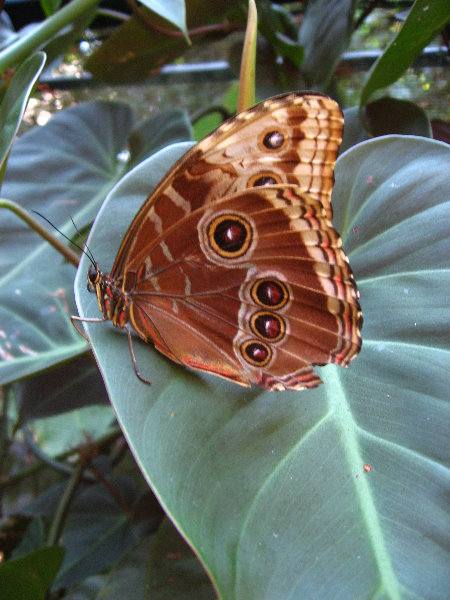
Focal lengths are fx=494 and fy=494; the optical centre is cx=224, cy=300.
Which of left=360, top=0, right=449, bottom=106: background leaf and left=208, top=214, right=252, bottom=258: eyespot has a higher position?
left=360, top=0, right=449, bottom=106: background leaf

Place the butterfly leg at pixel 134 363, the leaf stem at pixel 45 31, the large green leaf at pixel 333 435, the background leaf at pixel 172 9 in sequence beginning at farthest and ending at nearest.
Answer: the leaf stem at pixel 45 31, the background leaf at pixel 172 9, the butterfly leg at pixel 134 363, the large green leaf at pixel 333 435

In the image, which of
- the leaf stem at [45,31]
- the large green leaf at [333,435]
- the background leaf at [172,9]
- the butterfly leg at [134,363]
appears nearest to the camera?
the large green leaf at [333,435]

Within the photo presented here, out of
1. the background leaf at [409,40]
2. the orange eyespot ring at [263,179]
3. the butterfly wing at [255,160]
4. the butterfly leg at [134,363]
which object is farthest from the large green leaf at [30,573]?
the background leaf at [409,40]

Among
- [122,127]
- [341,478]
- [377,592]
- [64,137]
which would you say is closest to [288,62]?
[122,127]

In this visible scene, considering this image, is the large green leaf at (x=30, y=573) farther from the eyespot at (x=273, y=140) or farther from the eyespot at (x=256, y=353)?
the eyespot at (x=273, y=140)

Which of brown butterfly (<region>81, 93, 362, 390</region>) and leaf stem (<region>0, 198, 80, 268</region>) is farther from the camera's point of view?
leaf stem (<region>0, 198, 80, 268</region>)

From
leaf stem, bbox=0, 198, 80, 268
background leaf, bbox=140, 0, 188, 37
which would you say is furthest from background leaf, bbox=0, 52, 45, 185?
background leaf, bbox=140, 0, 188, 37

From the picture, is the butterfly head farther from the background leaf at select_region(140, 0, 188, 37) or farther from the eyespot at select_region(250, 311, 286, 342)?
the background leaf at select_region(140, 0, 188, 37)

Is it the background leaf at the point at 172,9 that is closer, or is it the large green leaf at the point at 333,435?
the large green leaf at the point at 333,435
